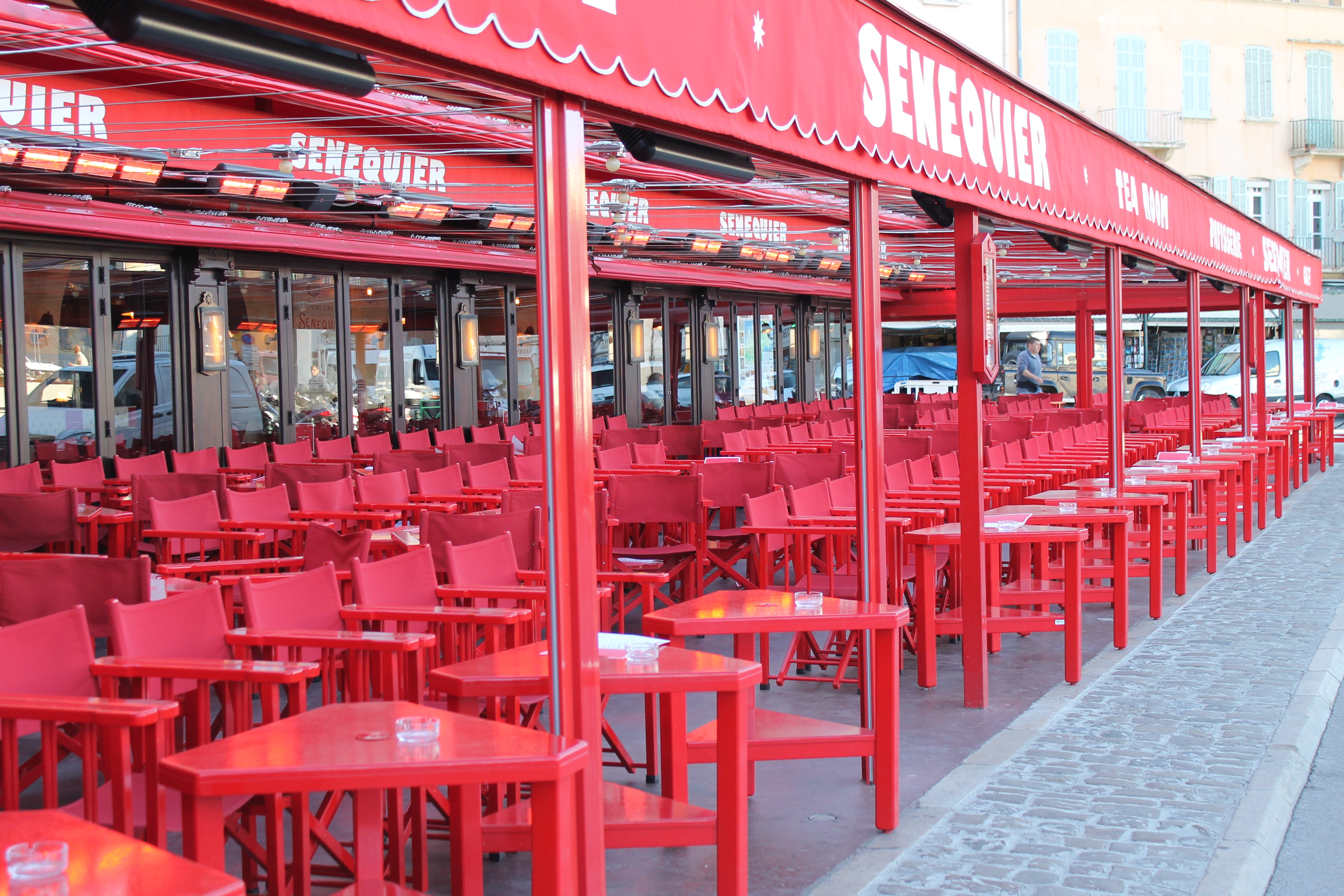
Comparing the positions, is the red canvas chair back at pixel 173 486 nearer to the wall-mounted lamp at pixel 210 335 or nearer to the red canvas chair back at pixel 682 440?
the wall-mounted lamp at pixel 210 335

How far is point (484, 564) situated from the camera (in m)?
4.62

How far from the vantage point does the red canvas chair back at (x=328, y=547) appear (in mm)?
4961

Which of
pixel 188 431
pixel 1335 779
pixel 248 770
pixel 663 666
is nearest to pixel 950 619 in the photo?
pixel 1335 779

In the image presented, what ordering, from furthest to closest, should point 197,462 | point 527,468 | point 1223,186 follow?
point 1223,186 → point 197,462 → point 527,468

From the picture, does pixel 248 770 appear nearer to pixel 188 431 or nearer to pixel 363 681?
pixel 363 681

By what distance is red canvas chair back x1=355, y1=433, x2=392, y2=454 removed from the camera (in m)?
11.1

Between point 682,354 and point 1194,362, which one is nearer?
point 1194,362

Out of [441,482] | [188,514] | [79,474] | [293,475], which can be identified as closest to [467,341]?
[79,474]

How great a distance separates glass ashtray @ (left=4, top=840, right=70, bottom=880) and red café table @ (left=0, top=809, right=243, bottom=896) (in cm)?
1

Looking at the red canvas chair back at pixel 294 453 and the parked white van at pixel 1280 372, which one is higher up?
the parked white van at pixel 1280 372

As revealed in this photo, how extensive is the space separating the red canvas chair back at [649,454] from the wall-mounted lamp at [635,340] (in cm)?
657

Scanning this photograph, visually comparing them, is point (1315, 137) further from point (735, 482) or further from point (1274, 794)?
point (1274, 794)

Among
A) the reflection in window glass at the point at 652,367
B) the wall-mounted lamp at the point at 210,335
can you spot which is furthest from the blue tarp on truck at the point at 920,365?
the wall-mounted lamp at the point at 210,335

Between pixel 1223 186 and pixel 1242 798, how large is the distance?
3676cm
